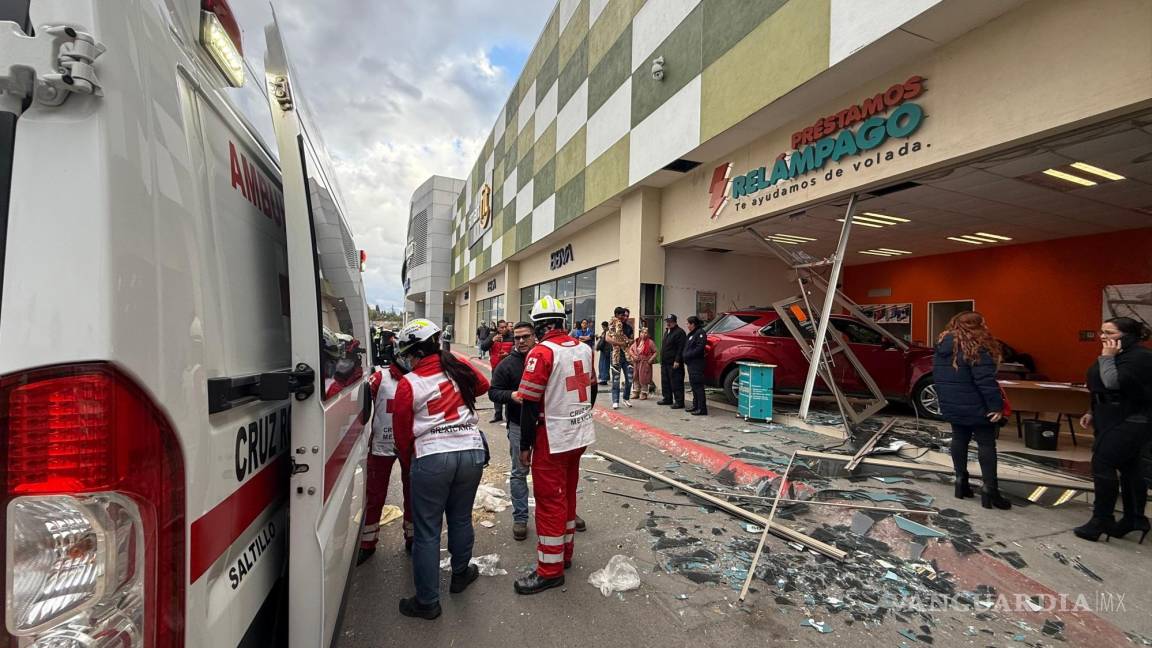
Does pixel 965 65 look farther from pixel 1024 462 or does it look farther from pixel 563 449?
pixel 563 449

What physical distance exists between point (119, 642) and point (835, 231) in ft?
39.6

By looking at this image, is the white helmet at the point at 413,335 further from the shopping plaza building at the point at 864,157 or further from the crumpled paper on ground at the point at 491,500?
the shopping plaza building at the point at 864,157

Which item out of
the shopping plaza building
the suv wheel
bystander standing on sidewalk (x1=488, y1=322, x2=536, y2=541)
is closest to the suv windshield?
the shopping plaza building

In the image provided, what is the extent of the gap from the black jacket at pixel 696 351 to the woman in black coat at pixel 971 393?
4.16 meters

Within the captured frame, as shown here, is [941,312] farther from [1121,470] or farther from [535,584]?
[535,584]

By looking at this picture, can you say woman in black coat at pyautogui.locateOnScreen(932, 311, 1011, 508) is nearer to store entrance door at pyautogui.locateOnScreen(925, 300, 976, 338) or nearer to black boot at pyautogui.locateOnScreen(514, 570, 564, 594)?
black boot at pyautogui.locateOnScreen(514, 570, 564, 594)

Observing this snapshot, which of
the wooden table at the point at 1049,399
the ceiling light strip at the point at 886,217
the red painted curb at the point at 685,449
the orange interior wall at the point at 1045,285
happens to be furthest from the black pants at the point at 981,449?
the orange interior wall at the point at 1045,285

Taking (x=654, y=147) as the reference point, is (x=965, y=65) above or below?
below

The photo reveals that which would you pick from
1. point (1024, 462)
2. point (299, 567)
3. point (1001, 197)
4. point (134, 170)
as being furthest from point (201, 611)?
point (1001, 197)

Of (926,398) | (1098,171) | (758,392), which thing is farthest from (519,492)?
(1098,171)

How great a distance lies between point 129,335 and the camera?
83 cm

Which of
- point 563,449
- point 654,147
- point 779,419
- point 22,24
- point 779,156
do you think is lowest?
point 779,419

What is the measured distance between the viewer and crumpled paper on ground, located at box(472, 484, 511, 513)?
14.6ft

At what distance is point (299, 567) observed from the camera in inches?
58.5
